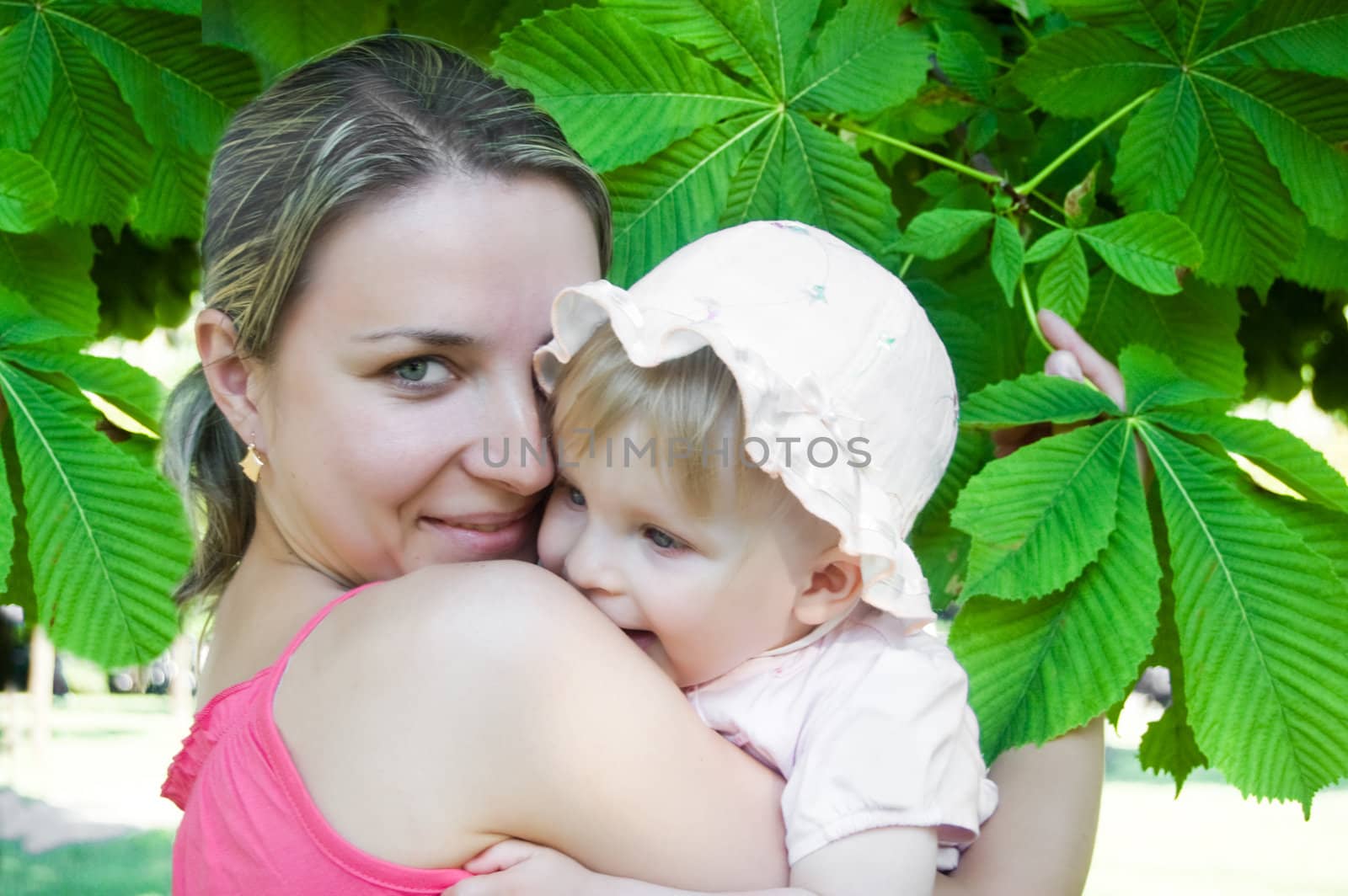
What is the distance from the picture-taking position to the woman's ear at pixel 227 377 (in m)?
1.25

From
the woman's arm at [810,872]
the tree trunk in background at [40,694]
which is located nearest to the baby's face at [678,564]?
the woman's arm at [810,872]

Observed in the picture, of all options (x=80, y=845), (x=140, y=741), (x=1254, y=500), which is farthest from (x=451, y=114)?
(x=140, y=741)

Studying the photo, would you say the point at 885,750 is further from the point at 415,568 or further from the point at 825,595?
the point at 415,568

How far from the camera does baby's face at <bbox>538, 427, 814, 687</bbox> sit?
1110 mm

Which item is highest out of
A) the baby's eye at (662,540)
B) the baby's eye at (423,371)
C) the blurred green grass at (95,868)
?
the baby's eye at (423,371)

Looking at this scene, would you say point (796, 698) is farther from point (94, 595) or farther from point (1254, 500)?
point (94, 595)

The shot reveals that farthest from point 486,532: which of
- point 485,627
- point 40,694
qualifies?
point 40,694

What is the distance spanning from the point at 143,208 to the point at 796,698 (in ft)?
3.21

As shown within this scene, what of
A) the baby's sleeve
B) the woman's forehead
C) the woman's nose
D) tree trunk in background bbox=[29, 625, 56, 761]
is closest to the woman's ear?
the woman's forehead

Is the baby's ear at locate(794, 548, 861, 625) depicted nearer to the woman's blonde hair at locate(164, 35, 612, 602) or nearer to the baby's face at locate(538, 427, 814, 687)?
the baby's face at locate(538, 427, 814, 687)

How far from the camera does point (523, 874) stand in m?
0.96

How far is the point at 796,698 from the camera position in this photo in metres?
1.13

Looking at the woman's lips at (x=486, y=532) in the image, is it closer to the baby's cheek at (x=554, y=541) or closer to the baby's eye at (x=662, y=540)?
the baby's cheek at (x=554, y=541)

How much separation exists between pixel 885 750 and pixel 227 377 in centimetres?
72
